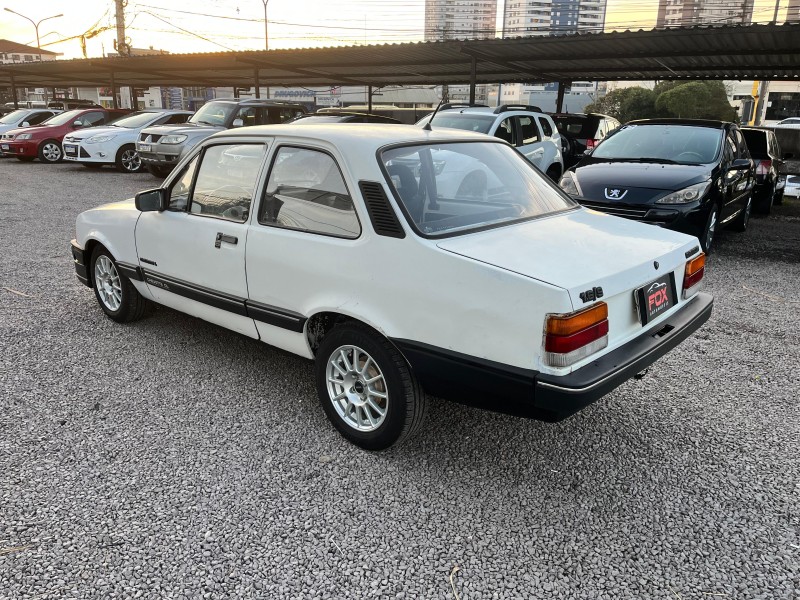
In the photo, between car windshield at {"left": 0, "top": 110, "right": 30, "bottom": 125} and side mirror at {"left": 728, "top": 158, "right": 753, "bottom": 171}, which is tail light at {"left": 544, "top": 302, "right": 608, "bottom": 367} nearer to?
side mirror at {"left": 728, "top": 158, "right": 753, "bottom": 171}

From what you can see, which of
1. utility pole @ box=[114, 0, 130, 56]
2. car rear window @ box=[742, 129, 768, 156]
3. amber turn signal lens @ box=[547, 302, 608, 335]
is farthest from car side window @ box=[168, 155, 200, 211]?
utility pole @ box=[114, 0, 130, 56]

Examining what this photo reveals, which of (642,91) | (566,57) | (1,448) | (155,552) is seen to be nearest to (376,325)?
(155,552)

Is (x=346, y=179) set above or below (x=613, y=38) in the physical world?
below

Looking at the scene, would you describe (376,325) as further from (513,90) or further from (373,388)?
(513,90)

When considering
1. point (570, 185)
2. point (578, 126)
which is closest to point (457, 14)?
point (578, 126)

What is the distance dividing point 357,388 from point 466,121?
28.0 feet

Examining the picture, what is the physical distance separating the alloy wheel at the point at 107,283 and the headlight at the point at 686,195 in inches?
213

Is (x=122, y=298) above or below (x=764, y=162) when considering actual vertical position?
below

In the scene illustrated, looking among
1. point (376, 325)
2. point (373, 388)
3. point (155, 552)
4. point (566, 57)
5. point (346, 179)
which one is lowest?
point (155, 552)

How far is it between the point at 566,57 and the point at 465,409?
601 inches

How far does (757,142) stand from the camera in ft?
36.5

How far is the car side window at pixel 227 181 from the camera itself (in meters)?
3.57

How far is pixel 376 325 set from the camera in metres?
2.87

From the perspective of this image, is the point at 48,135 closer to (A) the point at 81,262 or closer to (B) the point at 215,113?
(B) the point at 215,113
